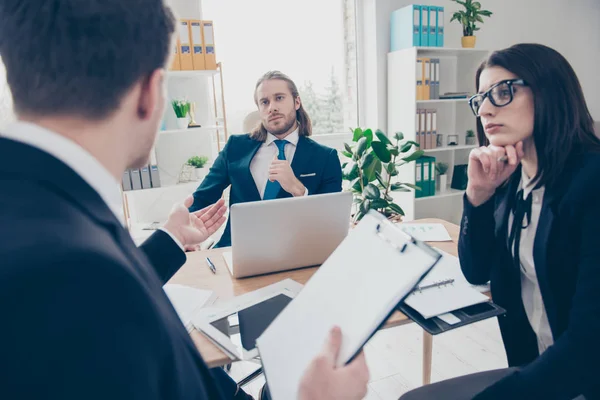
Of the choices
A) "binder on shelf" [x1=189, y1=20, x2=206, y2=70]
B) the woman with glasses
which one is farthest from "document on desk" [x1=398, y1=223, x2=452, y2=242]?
"binder on shelf" [x1=189, y1=20, x2=206, y2=70]

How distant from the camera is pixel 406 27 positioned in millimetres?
3414

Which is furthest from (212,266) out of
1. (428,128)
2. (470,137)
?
(470,137)

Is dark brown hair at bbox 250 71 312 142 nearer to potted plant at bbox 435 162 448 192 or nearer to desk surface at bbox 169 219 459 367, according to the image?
desk surface at bbox 169 219 459 367

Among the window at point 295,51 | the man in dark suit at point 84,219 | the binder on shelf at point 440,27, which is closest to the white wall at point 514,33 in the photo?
the window at point 295,51

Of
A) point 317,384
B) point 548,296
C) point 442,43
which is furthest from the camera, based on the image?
point 442,43

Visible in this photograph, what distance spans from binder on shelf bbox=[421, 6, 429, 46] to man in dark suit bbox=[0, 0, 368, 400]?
3.29 m

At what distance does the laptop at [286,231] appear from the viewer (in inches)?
45.4

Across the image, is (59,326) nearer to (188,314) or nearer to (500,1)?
(188,314)

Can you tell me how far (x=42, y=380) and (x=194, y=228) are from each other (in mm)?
864

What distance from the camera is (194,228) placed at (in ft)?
3.92

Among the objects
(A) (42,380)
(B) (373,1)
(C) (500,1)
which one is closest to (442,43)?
(B) (373,1)

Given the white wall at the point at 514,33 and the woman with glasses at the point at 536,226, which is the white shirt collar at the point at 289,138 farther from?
the white wall at the point at 514,33

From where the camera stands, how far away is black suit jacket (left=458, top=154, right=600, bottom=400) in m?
0.86

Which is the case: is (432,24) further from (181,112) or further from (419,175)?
(181,112)
